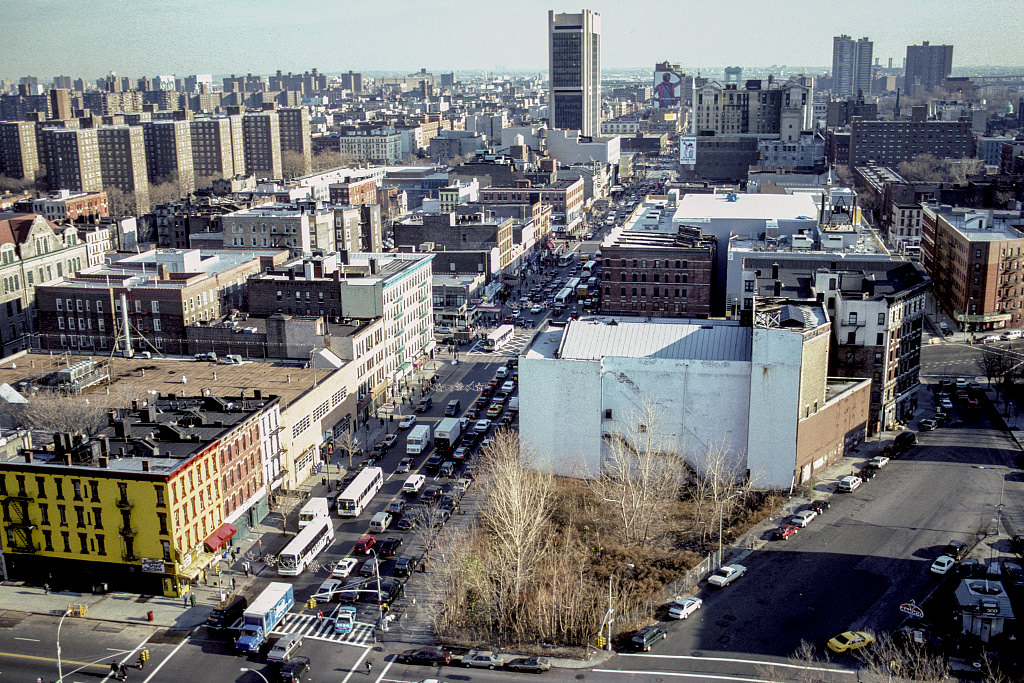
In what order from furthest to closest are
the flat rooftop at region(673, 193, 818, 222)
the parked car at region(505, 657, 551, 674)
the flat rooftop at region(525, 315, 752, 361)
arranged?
1. the flat rooftop at region(673, 193, 818, 222)
2. the flat rooftop at region(525, 315, 752, 361)
3. the parked car at region(505, 657, 551, 674)

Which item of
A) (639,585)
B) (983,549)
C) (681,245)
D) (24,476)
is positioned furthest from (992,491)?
(24,476)

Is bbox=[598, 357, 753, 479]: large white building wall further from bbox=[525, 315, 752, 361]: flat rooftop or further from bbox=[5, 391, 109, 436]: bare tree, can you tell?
bbox=[5, 391, 109, 436]: bare tree

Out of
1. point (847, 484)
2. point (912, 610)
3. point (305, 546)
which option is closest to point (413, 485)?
point (305, 546)

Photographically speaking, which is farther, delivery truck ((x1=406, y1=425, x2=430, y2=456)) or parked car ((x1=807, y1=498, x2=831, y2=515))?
delivery truck ((x1=406, y1=425, x2=430, y2=456))

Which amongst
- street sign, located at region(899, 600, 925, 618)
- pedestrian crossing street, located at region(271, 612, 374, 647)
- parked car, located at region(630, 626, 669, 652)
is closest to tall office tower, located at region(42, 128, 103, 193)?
pedestrian crossing street, located at region(271, 612, 374, 647)

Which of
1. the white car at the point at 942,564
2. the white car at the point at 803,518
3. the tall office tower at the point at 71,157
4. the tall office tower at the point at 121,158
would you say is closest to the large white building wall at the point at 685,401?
the white car at the point at 803,518
